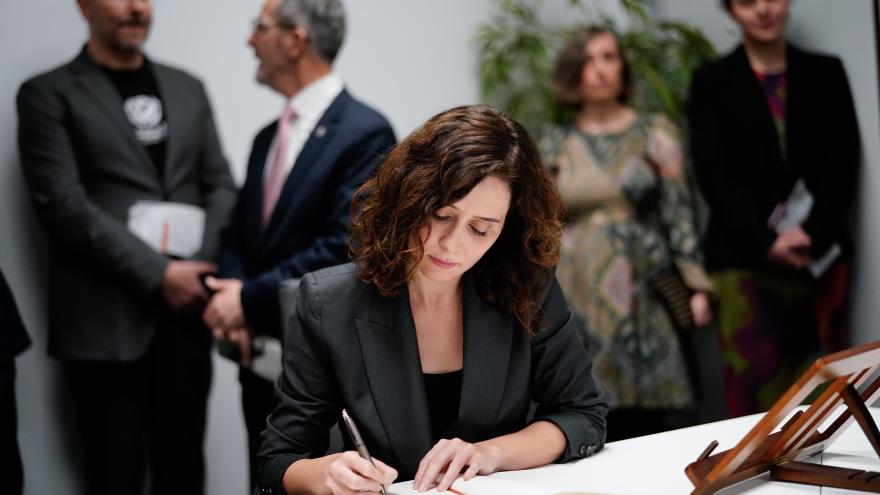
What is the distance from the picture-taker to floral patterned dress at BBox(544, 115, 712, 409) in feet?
12.2

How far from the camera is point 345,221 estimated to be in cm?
289

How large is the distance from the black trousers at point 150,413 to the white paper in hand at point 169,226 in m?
0.25

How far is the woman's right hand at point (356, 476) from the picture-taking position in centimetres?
150

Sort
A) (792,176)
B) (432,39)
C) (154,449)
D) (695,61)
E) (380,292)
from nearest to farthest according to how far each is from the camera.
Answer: (380,292) < (154,449) < (792,176) < (695,61) < (432,39)

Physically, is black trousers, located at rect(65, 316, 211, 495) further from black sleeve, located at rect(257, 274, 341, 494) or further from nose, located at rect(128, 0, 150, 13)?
black sleeve, located at rect(257, 274, 341, 494)

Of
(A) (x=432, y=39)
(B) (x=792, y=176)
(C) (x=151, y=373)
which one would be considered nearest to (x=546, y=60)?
(A) (x=432, y=39)

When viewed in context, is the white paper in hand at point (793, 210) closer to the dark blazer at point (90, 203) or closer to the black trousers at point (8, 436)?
the dark blazer at point (90, 203)

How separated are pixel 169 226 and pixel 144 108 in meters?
0.41

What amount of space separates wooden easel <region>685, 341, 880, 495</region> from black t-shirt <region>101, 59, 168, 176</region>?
2.29 meters

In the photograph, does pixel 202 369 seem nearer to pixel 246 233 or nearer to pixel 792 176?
pixel 246 233

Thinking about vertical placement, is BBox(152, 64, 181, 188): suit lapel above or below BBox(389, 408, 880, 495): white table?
above

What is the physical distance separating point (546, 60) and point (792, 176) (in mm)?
1337

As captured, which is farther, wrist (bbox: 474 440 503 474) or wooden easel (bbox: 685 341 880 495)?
wrist (bbox: 474 440 503 474)

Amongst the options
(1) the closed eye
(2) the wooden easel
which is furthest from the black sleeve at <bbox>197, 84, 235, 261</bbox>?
(2) the wooden easel
